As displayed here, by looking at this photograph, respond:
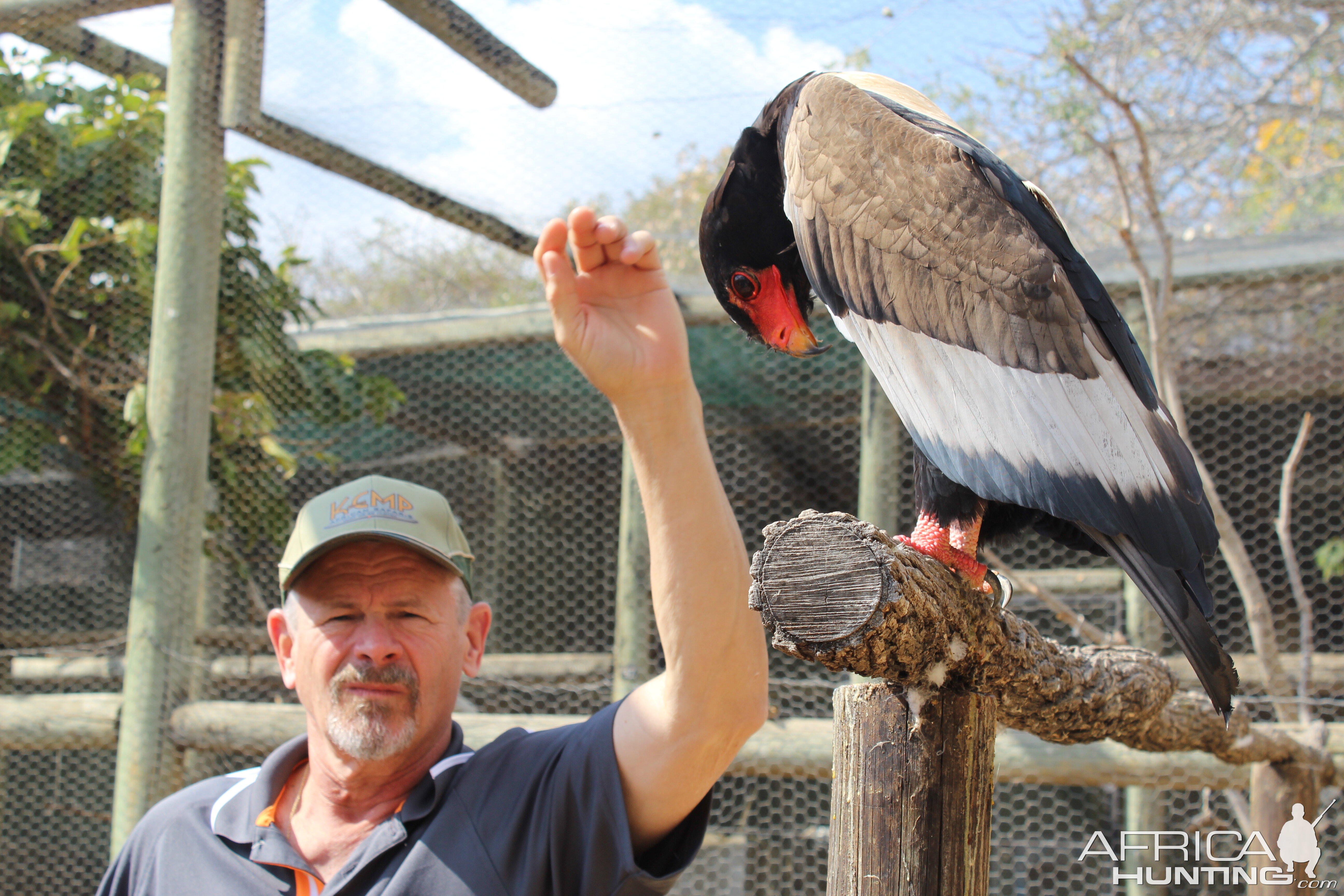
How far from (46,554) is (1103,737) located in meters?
4.02

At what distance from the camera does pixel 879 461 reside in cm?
312

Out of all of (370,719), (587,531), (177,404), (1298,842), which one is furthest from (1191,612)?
(587,531)

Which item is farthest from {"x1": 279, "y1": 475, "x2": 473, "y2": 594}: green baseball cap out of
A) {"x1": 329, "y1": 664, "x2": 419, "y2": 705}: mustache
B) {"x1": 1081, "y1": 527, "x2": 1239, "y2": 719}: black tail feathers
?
{"x1": 1081, "y1": 527, "x2": 1239, "y2": 719}: black tail feathers

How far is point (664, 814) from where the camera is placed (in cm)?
147

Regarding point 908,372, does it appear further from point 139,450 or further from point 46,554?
point 46,554

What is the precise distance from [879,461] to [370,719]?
189cm

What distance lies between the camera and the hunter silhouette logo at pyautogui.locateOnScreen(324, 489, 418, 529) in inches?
69.9

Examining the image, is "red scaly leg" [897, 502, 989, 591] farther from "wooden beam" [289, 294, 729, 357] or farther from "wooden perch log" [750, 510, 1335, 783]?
"wooden beam" [289, 294, 729, 357]

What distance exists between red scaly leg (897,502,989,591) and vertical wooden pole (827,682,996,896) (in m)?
0.28

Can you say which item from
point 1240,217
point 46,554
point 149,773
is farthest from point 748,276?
point 1240,217

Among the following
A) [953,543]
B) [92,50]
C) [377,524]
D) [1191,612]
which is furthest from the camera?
[92,50]

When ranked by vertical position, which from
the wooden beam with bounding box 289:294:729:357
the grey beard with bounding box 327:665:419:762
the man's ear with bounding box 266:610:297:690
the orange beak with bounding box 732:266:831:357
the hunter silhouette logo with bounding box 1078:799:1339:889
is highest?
the wooden beam with bounding box 289:294:729:357

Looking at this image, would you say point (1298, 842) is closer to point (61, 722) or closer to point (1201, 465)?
point (1201, 465)

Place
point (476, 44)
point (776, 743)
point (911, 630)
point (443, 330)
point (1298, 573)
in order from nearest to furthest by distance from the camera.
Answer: point (911, 630), point (776, 743), point (1298, 573), point (476, 44), point (443, 330)
